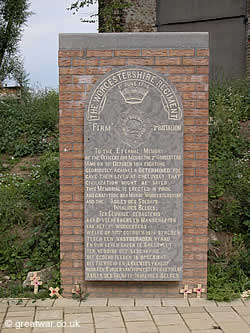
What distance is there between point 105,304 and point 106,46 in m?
2.45

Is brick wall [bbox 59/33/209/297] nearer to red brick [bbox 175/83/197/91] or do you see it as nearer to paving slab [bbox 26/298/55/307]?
red brick [bbox 175/83/197/91]

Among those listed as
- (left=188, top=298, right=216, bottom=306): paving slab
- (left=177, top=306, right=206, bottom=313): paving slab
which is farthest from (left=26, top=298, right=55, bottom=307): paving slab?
(left=188, top=298, right=216, bottom=306): paving slab

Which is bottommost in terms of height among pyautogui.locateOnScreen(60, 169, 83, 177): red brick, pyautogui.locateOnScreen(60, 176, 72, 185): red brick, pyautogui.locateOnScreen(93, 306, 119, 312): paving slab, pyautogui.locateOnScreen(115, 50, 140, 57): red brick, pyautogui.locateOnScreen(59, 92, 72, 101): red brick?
pyautogui.locateOnScreen(93, 306, 119, 312): paving slab

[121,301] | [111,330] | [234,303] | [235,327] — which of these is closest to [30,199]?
[121,301]

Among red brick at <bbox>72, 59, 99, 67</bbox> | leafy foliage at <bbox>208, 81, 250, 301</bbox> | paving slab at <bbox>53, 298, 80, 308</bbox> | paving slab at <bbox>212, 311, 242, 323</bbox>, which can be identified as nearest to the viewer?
paving slab at <bbox>212, 311, 242, 323</bbox>

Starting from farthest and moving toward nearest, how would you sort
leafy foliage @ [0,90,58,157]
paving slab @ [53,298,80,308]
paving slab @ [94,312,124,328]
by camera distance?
leafy foliage @ [0,90,58,157] → paving slab @ [53,298,80,308] → paving slab @ [94,312,124,328]

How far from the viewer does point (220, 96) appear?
7.75 m

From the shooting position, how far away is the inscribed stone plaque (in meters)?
3.97

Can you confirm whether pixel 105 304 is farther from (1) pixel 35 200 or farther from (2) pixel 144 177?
(1) pixel 35 200

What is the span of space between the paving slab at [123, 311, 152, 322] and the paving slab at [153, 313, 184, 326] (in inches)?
3.1

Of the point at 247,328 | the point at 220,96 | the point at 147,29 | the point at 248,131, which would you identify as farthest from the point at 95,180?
the point at 147,29

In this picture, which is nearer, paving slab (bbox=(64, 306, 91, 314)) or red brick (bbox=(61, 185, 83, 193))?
paving slab (bbox=(64, 306, 91, 314))

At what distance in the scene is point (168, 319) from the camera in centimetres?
360

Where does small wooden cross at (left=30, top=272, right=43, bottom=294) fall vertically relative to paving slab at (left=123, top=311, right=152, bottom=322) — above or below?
above
